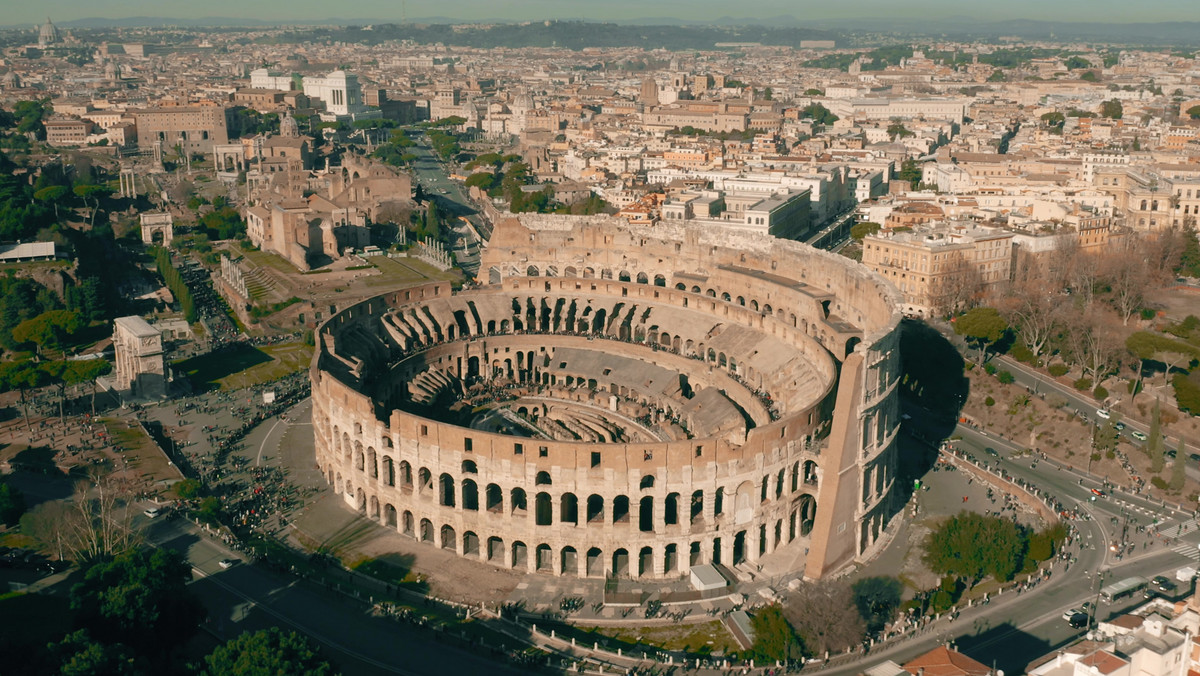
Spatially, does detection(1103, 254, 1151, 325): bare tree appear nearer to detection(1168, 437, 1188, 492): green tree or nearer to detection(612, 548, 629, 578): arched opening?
detection(1168, 437, 1188, 492): green tree

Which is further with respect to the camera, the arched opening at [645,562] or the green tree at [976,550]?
the arched opening at [645,562]

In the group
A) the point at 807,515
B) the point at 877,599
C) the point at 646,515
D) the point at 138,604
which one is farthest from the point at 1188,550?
the point at 138,604

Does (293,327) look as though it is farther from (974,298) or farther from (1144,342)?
(1144,342)

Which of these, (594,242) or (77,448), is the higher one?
(594,242)

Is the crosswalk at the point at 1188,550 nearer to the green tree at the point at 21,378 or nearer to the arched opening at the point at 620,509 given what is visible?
the arched opening at the point at 620,509

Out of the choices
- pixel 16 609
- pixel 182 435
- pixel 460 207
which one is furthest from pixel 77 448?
pixel 460 207

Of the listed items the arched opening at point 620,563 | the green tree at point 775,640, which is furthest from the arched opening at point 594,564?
the green tree at point 775,640
